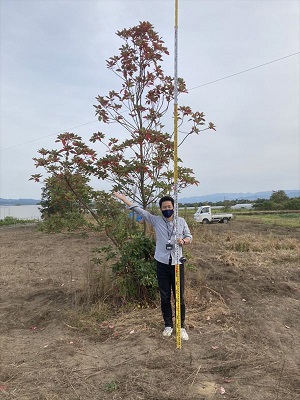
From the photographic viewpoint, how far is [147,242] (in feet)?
15.3

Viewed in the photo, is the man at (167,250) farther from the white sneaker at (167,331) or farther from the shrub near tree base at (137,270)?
the shrub near tree base at (137,270)

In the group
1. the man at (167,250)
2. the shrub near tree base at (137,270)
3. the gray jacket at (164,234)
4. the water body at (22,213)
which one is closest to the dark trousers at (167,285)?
the man at (167,250)

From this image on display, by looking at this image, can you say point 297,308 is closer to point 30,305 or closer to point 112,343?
point 112,343

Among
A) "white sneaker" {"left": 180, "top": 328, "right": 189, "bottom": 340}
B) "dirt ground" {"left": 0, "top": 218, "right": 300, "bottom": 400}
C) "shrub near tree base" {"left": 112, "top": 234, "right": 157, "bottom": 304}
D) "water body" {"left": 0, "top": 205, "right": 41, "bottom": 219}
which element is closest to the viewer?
"dirt ground" {"left": 0, "top": 218, "right": 300, "bottom": 400}

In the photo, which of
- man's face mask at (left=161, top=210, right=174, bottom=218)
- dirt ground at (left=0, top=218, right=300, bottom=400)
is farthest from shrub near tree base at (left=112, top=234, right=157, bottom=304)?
man's face mask at (left=161, top=210, right=174, bottom=218)

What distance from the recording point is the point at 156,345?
3.63 m

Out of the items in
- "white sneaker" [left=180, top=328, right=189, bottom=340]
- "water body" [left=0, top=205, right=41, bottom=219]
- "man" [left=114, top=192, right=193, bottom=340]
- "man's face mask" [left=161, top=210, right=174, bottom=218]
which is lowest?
"white sneaker" [left=180, top=328, right=189, bottom=340]

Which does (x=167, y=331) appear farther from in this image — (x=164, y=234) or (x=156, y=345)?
(x=164, y=234)

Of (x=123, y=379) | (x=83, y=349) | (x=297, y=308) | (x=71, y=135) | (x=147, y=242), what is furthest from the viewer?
(x=297, y=308)

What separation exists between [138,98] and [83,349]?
126 inches

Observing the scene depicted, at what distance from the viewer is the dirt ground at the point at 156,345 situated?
2.86m

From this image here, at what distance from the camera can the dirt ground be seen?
2.86 meters

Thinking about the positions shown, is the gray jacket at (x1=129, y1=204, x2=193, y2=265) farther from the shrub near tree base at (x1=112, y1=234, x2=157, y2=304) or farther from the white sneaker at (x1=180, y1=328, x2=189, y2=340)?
the white sneaker at (x1=180, y1=328, x2=189, y2=340)

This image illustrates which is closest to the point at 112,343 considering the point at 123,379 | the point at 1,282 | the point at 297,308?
the point at 123,379
